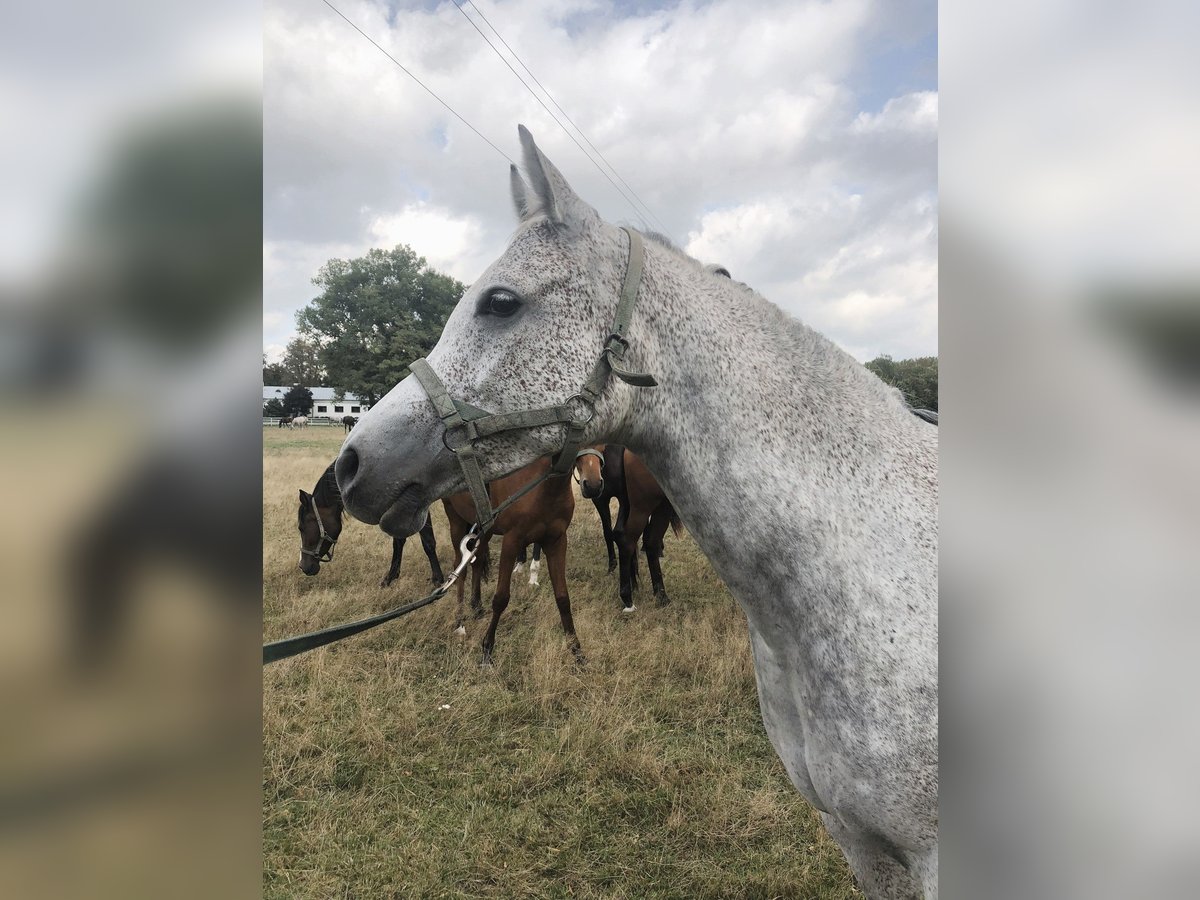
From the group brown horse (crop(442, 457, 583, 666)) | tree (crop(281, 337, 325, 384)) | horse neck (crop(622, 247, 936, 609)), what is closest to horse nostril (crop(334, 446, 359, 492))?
horse neck (crop(622, 247, 936, 609))

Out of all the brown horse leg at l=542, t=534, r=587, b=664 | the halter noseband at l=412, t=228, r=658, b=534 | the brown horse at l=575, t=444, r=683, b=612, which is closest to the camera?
the halter noseband at l=412, t=228, r=658, b=534

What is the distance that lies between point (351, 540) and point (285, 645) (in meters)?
9.34

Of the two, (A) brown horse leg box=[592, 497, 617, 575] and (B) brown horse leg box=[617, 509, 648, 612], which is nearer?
(B) brown horse leg box=[617, 509, 648, 612]

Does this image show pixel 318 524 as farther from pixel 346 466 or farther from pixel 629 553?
pixel 346 466

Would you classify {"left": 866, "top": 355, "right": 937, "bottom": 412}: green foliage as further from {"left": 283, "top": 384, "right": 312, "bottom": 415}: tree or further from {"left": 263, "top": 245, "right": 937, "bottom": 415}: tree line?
{"left": 283, "top": 384, "right": 312, "bottom": 415}: tree

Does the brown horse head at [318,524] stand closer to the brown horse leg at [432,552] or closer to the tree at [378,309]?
the brown horse leg at [432,552]

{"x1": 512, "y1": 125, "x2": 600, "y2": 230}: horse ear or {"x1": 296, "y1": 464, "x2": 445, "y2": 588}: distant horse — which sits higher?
{"x1": 512, "y1": 125, "x2": 600, "y2": 230}: horse ear

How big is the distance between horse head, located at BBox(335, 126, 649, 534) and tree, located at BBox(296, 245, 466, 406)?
31.2 meters

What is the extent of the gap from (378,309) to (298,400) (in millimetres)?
14108

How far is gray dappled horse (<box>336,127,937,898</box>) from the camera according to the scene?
61.2 inches

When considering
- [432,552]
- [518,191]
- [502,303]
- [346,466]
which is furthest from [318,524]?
[502,303]

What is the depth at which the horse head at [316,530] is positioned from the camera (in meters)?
7.01

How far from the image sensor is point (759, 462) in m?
1.63
